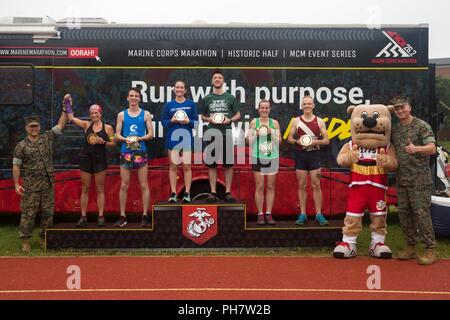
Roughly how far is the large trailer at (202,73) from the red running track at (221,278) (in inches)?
73.5

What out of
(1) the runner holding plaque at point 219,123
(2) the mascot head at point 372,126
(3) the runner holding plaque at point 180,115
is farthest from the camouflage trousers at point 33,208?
(2) the mascot head at point 372,126

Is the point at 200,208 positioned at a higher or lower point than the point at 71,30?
lower

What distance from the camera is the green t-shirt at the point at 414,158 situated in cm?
611

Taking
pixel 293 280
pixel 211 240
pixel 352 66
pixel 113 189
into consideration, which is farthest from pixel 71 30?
pixel 293 280

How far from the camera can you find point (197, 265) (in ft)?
19.9

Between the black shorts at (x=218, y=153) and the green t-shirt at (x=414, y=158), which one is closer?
the green t-shirt at (x=414, y=158)

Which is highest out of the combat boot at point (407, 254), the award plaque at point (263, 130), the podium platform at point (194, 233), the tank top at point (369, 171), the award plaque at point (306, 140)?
the award plaque at point (263, 130)

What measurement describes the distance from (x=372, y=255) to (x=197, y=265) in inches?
92.8

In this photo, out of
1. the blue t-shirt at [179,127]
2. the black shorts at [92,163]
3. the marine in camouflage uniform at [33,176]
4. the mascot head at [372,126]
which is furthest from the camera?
the black shorts at [92,163]

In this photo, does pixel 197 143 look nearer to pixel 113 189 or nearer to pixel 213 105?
pixel 213 105

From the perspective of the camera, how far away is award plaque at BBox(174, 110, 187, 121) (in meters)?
6.86

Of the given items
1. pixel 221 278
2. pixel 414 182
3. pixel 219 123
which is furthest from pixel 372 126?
pixel 221 278

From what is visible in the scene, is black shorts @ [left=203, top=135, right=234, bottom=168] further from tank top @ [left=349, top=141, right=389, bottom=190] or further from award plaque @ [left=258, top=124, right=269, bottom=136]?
tank top @ [left=349, top=141, right=389, bottom=190]

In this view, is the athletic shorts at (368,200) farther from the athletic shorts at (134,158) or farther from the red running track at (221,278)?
the athletic shorts at (134,158)
